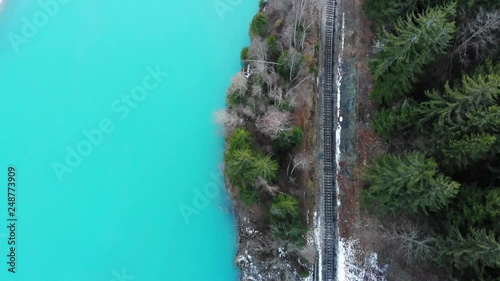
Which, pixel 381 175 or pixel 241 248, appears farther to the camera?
pixel 241 248

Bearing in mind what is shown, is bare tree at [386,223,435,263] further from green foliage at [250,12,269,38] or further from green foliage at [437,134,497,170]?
green foliage at [250,12,269,38]

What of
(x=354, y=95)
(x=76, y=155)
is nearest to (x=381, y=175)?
(x=354, y=95)

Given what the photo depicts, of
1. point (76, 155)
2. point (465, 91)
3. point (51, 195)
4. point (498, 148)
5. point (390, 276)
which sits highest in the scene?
point (76, 155)

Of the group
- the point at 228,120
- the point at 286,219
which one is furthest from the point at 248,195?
the point at 228,120

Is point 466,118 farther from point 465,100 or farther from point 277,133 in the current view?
point 277,133

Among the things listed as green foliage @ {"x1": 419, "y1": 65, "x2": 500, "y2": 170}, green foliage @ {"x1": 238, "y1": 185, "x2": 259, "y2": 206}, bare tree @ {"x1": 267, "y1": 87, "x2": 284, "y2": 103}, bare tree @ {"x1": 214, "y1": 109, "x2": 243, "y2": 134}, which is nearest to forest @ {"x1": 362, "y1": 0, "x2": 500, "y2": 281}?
green foliage @ {"x1": 419, "y1": 65, "x2": 500, "y2": 170}

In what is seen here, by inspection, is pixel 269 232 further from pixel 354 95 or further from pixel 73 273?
pixel 73 273
